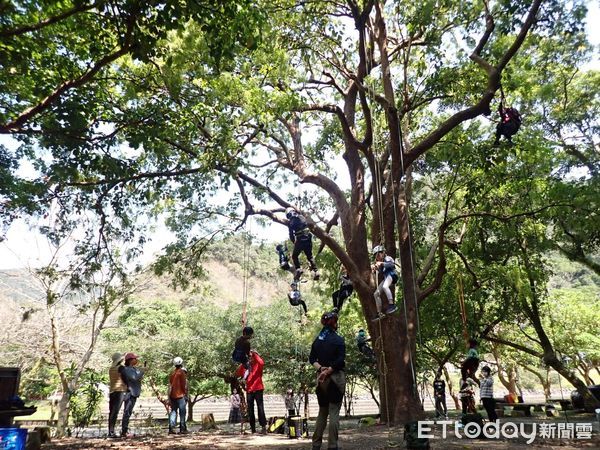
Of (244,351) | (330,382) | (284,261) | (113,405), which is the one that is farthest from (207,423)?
(330,382)

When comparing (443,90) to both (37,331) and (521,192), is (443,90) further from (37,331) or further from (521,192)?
(37,331)

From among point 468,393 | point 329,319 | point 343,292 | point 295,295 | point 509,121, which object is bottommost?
point 468,393

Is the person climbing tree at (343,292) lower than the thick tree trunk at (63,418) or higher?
higher

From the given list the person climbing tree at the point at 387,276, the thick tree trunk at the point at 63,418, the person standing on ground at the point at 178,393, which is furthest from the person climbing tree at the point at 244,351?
the thick tree trunk at the point at 63,418

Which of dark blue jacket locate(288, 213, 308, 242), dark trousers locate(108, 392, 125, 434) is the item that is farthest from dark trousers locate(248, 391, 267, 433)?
dark blue jacket locate(288, 213, 308, 242)

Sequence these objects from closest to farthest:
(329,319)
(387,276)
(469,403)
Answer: (329,319) → (387,276) → (469,403)

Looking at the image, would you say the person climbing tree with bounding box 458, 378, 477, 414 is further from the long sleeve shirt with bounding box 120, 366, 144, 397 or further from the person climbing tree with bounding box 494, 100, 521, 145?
the long sleeve shirt with bounding box 120, 366, 144, 397

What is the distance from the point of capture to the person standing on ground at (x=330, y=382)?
197 inches

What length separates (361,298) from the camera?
9930mm

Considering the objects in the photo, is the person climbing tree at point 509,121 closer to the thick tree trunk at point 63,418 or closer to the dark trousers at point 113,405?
the dark trousers at point 113,405

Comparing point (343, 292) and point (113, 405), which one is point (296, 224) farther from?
point (113, 405)

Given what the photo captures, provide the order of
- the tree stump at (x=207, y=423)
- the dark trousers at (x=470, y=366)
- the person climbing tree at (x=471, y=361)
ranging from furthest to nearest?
the tree stump at (x=207, y=423), the dark trousers at (x=470, y=366), the person climbing tree at (x=471, y=361)

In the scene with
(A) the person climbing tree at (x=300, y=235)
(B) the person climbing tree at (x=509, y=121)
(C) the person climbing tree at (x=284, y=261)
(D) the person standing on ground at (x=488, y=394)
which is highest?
(B) the person climbing tree at (x=509, y=121)

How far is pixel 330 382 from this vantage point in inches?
197
